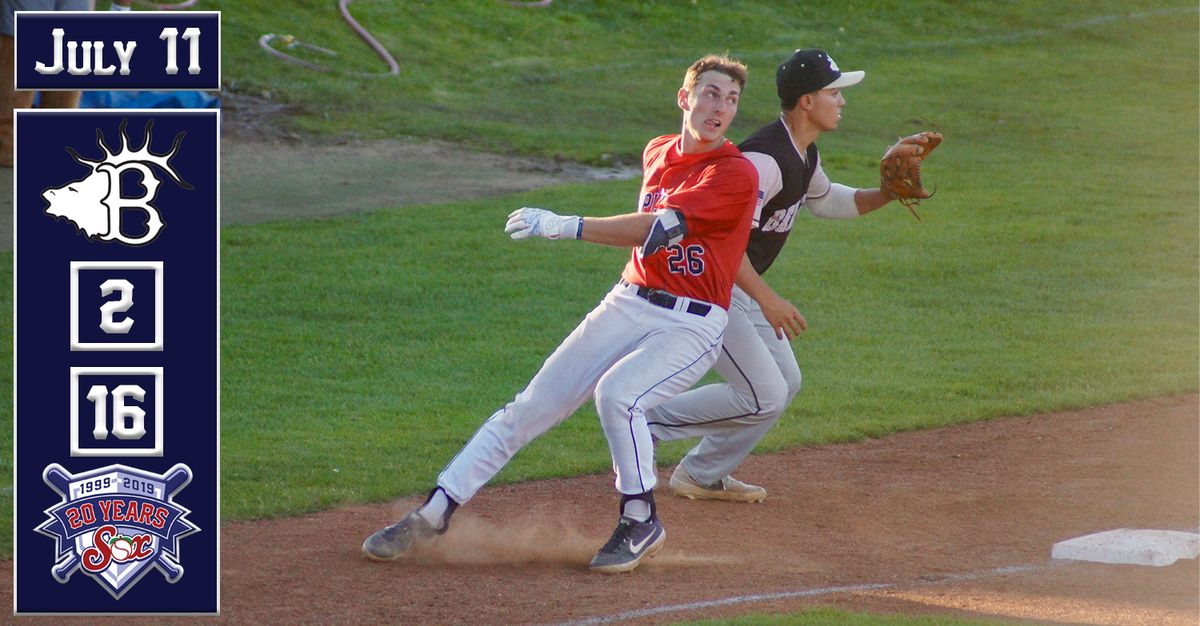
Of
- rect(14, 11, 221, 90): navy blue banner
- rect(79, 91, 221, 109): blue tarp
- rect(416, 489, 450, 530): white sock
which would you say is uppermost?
rect(79, 91, 221, 109): blue tarp

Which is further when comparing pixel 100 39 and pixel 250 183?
pixel 250 183

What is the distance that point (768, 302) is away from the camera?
20.5ft

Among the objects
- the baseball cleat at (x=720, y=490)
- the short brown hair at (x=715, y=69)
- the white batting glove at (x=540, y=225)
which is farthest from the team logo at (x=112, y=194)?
the baseball cleat at (x=720, y=490)

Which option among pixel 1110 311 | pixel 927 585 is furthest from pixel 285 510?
pixel 1110 311

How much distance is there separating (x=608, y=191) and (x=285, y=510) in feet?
27.3

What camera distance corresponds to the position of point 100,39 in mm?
5324

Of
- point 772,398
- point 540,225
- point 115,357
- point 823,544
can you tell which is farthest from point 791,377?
point 115,357

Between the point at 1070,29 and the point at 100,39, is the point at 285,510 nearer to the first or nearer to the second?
the point at 100,39

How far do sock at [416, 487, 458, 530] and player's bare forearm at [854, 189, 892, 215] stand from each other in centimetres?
245

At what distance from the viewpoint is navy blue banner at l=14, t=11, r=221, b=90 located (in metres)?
5.31

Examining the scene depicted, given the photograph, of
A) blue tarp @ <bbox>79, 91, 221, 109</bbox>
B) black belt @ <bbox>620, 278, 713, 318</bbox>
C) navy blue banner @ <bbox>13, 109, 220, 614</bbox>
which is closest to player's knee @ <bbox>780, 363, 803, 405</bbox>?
black belt @ <bbox>620, 278, 713, 318</bbox>

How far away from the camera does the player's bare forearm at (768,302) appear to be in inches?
244

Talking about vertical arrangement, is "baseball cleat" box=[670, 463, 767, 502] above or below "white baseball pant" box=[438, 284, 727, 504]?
below

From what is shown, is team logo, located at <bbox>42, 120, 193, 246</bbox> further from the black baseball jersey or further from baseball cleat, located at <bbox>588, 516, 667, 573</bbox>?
the black baseball jersey
